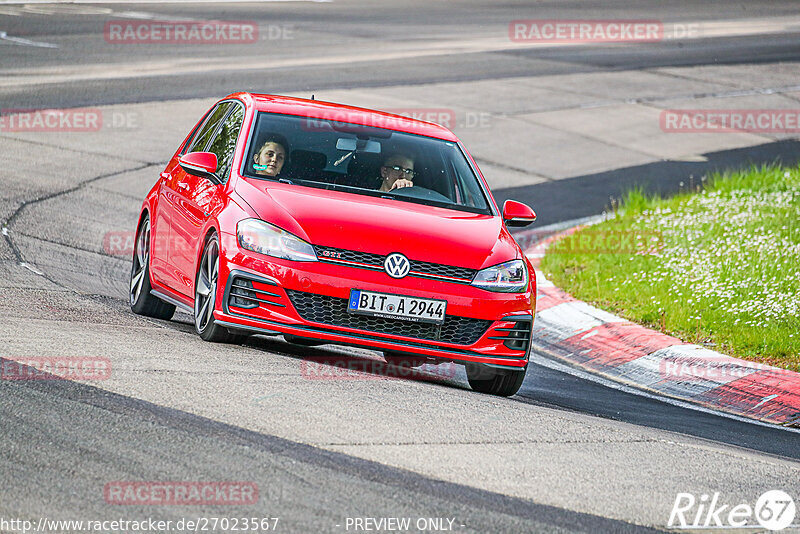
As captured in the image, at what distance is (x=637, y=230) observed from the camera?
13578 mm

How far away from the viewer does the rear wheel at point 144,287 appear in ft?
30.2

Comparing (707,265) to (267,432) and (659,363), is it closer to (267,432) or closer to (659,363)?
(659,363)

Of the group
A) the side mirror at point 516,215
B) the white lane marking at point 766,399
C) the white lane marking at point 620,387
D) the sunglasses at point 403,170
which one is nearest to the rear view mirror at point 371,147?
the sunglasses at point 403,170

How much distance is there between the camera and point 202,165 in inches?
322

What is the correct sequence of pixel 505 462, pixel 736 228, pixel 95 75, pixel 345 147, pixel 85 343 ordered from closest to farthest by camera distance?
pixel 505 462
pixel 85 343
pixel 345 147
pixel 736 228
pixel 95 75

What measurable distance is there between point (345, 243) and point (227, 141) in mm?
1782

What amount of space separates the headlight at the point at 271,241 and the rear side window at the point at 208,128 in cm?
196

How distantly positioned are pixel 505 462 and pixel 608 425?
1543mm

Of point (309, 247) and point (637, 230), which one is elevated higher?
point (309, 247)

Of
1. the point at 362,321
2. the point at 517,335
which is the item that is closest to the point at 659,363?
the point at 517,335

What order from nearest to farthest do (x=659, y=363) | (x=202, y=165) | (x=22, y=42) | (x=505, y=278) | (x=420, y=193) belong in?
(x=505, y=278), (x=202, y=165), (x=420, y=193), (x=659, y=363), (x=22, y=42)

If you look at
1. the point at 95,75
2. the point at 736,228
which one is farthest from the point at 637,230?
the point at 95,75

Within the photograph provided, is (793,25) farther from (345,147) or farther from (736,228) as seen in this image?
(345,147)

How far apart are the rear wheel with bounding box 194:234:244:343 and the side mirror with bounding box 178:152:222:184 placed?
0.58 m
